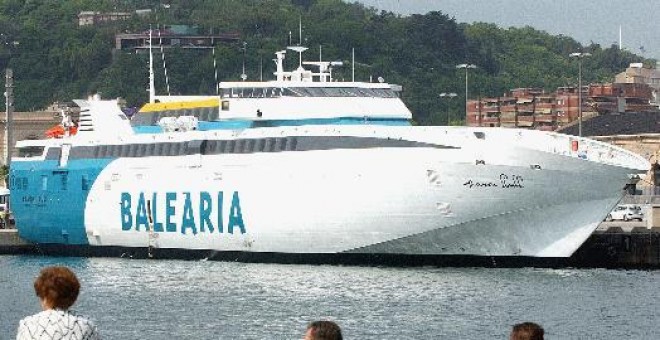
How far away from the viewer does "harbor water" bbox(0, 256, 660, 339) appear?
153 ft

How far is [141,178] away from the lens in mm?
77500

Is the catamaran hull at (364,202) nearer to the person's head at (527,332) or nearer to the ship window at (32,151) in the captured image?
the ship window at (32,151)

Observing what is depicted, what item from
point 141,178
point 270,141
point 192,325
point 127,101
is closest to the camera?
point 192,325

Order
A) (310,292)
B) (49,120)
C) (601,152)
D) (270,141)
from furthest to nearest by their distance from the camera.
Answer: (49,120), (270,141), (601,152), (310,292)

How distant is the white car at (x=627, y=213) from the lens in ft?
297

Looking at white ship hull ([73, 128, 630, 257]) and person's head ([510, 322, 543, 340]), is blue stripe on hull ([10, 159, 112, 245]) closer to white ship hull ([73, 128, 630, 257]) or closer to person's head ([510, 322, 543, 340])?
white ship hull ([73, 128, 630, 257])

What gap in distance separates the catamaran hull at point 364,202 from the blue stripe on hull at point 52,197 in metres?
2.37

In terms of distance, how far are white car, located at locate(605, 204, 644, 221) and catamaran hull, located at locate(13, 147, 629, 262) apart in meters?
22.7

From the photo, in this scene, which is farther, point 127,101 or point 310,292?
point 127,101

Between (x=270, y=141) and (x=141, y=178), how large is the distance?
27.0 feet

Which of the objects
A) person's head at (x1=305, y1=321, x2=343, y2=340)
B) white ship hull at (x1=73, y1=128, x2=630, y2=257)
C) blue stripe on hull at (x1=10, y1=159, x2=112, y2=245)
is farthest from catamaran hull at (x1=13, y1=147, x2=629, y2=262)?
person's head at (x1=305, y1=321, x2=343, y2=340)

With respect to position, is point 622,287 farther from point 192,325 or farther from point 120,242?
point 120,242

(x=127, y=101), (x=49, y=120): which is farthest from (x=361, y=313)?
(x=127, y=101)

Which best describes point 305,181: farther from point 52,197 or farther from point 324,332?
point 324,332
